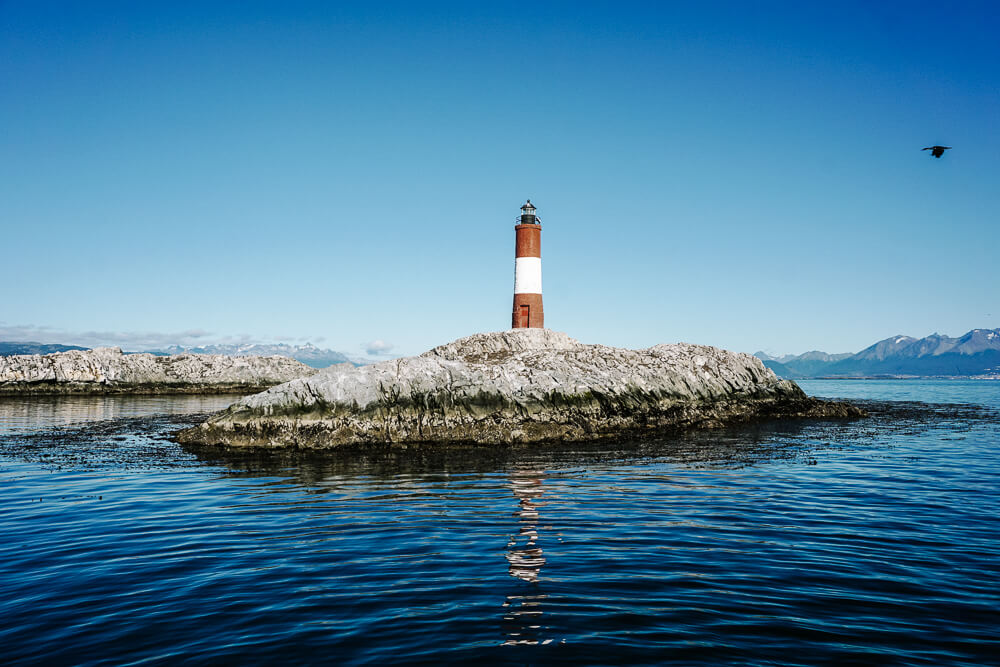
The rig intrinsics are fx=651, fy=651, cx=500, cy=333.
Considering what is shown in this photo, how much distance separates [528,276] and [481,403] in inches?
935

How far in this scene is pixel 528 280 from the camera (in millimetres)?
48812

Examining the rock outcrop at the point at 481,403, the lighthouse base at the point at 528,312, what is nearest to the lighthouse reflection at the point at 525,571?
the rock outcrop at the point at 481,403

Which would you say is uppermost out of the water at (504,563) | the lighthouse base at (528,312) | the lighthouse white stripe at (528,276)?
the lighthouse white stripe at (528,276)

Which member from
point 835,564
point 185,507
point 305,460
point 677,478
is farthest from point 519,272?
point 835,564

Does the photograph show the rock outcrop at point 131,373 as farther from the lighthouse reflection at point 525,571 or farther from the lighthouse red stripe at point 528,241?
the lighthouse reflection at point 525,571

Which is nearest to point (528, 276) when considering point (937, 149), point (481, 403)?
point (481, 403)

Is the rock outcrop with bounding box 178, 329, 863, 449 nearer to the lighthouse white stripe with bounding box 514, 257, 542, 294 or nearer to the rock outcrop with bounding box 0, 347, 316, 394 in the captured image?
the lighthouse white stripe with bounding box 514, 257, 542, 294

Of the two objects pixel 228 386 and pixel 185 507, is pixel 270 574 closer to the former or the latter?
pixel 185 507

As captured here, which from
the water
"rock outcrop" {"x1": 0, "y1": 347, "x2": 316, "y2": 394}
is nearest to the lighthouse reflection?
the water

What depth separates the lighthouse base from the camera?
159 ft

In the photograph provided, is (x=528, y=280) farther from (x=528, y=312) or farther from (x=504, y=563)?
(x=504, y=563)

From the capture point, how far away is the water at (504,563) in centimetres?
691

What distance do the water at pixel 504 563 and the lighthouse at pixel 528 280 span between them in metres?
28.9

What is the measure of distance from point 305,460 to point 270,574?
42.3ft
